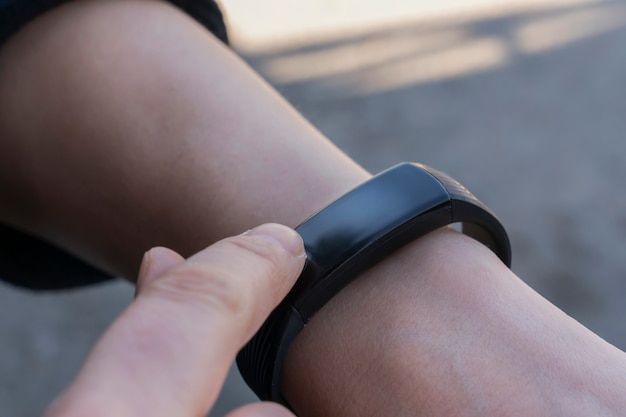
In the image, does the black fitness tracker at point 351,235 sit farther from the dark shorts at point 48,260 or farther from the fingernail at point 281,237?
the dark shorts at point 48,260

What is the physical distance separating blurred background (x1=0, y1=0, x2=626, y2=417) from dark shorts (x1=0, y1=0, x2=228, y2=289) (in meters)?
0.65

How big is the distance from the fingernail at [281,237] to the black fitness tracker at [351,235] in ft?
0.12

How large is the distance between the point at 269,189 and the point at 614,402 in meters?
0.35

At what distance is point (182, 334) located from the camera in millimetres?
369

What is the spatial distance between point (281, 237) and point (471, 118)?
144 cm

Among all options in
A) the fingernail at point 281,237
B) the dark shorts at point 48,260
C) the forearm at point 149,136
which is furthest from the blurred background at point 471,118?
the fingernail at point 281,237

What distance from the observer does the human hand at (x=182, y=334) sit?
1.10 feet

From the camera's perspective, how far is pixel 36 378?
140cm

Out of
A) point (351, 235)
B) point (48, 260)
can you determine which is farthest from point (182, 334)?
point (48, 260)

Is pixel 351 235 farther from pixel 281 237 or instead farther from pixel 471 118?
pixel 471 118

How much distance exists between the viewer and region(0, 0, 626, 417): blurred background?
149cm

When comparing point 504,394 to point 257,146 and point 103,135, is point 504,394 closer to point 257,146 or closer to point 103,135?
point 257,146

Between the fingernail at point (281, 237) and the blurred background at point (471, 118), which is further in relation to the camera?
the blurred background at point (471, 118)

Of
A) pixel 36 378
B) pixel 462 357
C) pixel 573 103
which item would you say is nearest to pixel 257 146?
pixel 462 357
